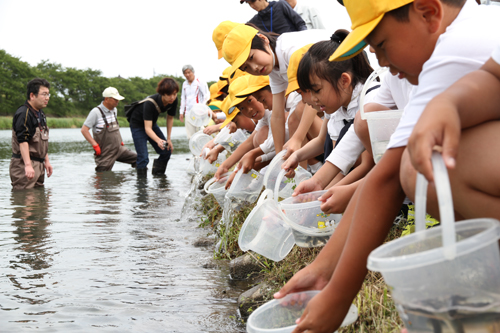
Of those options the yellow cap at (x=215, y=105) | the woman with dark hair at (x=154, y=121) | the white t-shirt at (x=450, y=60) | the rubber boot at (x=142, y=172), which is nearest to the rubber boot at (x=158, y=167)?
the woman with dark hair at (x=154, y=121)

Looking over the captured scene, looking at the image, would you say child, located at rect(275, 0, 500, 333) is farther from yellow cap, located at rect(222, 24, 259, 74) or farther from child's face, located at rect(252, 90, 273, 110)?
child's face, located at rect(252, 90, 273, 110)

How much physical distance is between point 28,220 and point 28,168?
2577 millimetres

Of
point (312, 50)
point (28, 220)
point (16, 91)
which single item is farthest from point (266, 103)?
point (16, 91)

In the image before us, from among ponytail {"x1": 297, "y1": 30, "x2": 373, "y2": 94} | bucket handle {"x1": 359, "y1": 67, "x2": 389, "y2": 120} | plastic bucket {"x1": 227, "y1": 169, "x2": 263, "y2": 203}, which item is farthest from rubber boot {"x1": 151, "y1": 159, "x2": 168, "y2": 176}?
bucket handle {"x1": 359, "y1": 67, "x2": 389, "y2": 120}

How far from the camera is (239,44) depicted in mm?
3867

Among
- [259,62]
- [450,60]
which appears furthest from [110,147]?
[450,60]

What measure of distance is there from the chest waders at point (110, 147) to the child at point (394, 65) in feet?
31.2

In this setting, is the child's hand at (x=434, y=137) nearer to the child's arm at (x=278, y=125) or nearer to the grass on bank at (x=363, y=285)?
the grass on bank at (x=363, y=285)

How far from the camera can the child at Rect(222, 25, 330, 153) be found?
3.82m

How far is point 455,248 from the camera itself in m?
0.94

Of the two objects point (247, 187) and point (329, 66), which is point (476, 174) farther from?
point (247, 187)

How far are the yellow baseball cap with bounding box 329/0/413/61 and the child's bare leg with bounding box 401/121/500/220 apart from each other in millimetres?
339

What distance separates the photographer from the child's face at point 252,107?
452 cm

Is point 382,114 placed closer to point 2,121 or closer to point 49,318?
point 49,318
